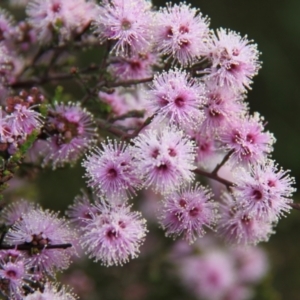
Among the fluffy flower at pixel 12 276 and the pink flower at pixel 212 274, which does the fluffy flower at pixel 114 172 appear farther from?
the pink flower at pixel 212 274

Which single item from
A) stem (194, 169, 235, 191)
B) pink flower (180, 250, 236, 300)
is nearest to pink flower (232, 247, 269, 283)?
pink flower (180, 250, 236, 300)

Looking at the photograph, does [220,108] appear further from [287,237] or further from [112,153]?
[287,237]

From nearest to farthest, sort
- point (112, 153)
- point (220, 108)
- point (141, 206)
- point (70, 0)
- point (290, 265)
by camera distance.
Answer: point (112, 153)
point (220, 108)
point (70, 0)
point (141, 206)
point (290, 265)

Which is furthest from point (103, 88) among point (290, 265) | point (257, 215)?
point (290, 265)

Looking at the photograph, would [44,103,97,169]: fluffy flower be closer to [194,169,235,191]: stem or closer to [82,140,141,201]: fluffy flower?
[82,140,141,201]: fluffy flower

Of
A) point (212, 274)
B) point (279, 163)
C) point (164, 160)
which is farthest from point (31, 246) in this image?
point (279, 163)

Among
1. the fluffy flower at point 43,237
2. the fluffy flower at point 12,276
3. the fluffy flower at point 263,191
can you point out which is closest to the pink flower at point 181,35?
the fluffy flower at point 263,191
